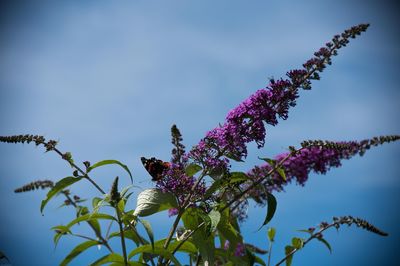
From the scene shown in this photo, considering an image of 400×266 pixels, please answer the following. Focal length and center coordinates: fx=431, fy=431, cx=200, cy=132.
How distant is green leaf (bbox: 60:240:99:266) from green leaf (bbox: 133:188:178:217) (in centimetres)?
49

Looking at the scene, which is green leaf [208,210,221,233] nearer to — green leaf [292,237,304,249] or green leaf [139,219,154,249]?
green leaf [139,219,154,249]

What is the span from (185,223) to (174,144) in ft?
1.81

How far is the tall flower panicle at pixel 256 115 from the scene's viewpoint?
3.07 metres

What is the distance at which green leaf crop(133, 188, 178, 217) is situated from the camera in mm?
2877

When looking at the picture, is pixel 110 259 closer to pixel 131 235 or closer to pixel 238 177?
pixel 131 235

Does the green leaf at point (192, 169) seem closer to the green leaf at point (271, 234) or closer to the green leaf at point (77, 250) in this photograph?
the green leaf at point (77, 250)

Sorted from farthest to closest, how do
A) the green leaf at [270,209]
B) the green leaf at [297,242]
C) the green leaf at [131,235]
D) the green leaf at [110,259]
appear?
1. the green leaf at [297,242]
2. the green leaf at [131,235]
3. the green leaf at [270,209]
4. the green leaf at [110,259]

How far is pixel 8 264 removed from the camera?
2486 millimetres

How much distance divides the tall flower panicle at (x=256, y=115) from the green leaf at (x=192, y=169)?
0.05 metres

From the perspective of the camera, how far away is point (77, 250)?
310cm

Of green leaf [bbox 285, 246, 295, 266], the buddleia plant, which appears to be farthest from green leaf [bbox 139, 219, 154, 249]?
green leaf [bbox 285, 246, 295, 266]

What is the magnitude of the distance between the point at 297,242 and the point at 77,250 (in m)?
1.91

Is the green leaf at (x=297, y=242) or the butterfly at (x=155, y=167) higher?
the butterfly at (x=155, y=167)

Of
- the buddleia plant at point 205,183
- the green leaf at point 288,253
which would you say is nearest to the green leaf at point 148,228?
the buddleia plant at point 205,183
